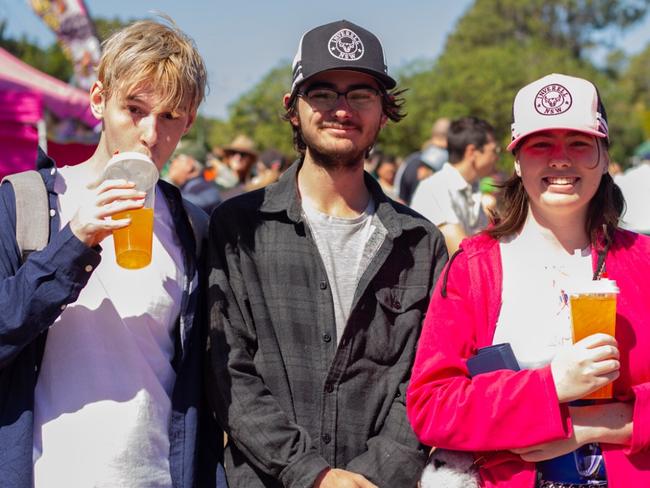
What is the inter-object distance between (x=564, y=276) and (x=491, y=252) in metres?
0.25

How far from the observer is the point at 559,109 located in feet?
9.08

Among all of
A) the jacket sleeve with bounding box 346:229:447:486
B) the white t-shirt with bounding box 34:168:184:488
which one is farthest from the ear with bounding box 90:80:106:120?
the jacket sleeve with bounding box 346:229:447:486

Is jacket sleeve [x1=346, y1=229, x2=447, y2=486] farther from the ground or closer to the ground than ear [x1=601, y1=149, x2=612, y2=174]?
closer to the ground

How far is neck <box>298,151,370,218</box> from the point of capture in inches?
128

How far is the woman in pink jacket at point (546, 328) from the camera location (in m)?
2.55

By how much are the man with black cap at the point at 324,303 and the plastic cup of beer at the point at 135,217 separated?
46 cm

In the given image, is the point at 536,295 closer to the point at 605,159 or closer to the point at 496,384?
the point at 496,384

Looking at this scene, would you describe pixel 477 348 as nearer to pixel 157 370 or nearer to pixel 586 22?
pixel 157 370

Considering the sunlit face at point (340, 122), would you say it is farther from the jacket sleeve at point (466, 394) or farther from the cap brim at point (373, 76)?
the jacket sleeve at point (466, 394)

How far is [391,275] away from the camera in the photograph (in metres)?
3.15

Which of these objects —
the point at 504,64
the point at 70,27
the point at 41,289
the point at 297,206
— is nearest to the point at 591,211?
the point at 297,206

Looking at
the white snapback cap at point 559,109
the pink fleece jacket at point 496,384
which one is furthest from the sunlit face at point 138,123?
the white snapback cap at point 559,109

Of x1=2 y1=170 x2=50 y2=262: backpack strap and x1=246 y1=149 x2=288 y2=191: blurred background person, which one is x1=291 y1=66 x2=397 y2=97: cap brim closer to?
x1=2 y1=170 x2=50 y2=262: backpack strap

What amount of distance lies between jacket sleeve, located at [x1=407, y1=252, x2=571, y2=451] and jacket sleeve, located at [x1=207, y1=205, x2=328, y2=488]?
1.36 ft
